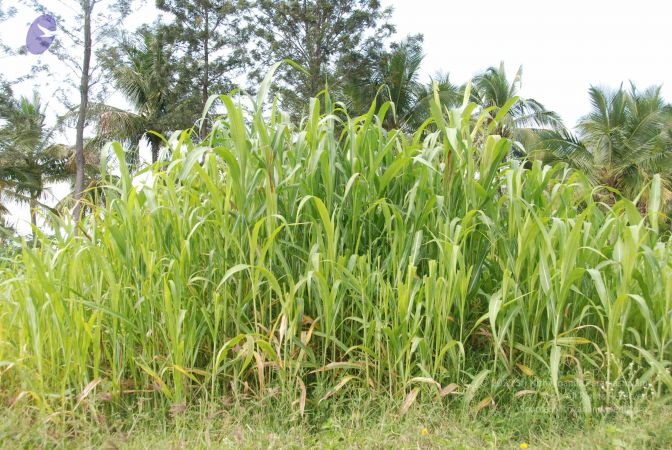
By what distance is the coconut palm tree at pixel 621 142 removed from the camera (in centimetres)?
1675

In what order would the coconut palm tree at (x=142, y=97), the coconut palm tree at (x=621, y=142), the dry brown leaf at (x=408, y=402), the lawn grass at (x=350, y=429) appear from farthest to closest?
1. the coconut palm tree at (x=142, y=97)
2. the coconut palm tree at (x=621, y=142)
3. the dry brown leaf at (x=408, y=402)
4. the lawn grass at (x=350, y=429)

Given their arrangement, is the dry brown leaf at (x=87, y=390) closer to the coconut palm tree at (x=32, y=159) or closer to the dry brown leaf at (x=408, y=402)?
the dry brown leaf at (x=408, y=402)

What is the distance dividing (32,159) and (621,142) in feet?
67.0

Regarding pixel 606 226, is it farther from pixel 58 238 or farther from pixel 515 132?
pixel 515 132

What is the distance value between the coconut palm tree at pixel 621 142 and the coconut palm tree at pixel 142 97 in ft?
38.7

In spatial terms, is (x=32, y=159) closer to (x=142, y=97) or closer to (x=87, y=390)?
(x=142, y=97)

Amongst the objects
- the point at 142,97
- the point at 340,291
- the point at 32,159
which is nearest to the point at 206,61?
the point at 142,97

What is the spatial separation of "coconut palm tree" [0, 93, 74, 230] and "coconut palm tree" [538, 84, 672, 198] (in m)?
16.4

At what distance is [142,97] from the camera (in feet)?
65.8

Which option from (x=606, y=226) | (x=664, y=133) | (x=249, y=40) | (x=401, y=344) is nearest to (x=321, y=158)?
(x=401, y=344)

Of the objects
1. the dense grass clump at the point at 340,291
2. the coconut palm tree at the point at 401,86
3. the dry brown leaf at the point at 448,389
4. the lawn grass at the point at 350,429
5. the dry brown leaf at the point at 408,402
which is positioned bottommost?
the lawn grass at the point at 350,429

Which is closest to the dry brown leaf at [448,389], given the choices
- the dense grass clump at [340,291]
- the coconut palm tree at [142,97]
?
the dense grass clump at [340,291]

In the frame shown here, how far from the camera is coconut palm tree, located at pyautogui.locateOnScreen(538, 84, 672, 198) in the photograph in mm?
16750

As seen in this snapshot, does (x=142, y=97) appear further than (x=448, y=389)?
Yes
